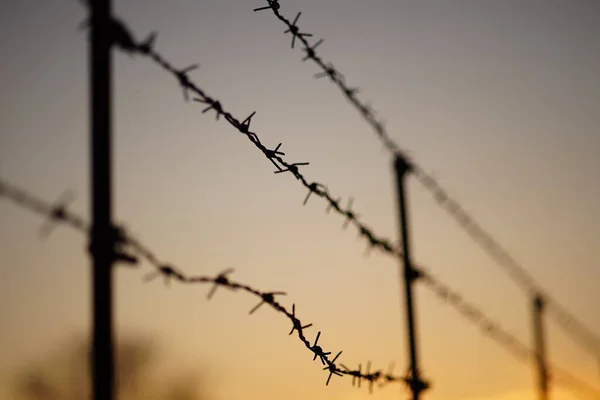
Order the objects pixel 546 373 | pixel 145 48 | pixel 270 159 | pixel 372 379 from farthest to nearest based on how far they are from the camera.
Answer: pixel 546 373, pixel 372 379, pixel 270 159, pixel 145 48

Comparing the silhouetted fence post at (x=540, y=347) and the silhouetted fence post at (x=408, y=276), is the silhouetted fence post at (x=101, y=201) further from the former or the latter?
the silhouetted fence post at (x=540, y=347)

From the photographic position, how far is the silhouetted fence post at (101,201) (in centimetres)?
163

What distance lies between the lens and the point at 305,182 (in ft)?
10.2

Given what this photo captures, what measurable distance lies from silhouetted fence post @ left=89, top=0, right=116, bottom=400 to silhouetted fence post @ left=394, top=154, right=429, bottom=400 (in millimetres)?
2698

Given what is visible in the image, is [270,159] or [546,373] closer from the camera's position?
[270,159]

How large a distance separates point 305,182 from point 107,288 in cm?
154

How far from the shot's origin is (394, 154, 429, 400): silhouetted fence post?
4078 mm

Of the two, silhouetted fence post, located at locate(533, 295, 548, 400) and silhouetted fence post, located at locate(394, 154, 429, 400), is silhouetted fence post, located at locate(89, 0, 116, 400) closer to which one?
silhouetted fence post, located at locate(394, 154, 429, 400)

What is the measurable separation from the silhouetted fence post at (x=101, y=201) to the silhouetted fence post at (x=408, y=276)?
2.70 meters

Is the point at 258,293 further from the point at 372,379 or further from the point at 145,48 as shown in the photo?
the point at 372,379

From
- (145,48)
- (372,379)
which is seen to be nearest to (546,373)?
(372,379)

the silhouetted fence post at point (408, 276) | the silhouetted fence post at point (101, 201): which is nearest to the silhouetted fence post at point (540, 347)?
the silhouetted fence post at point (408, 276)

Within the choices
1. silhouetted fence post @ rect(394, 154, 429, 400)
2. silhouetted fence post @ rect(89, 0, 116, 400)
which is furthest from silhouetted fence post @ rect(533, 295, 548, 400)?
silhouetted fence post @ rect(89, 0, 116, 400)

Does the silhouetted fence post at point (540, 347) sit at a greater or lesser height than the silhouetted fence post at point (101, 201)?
greater
